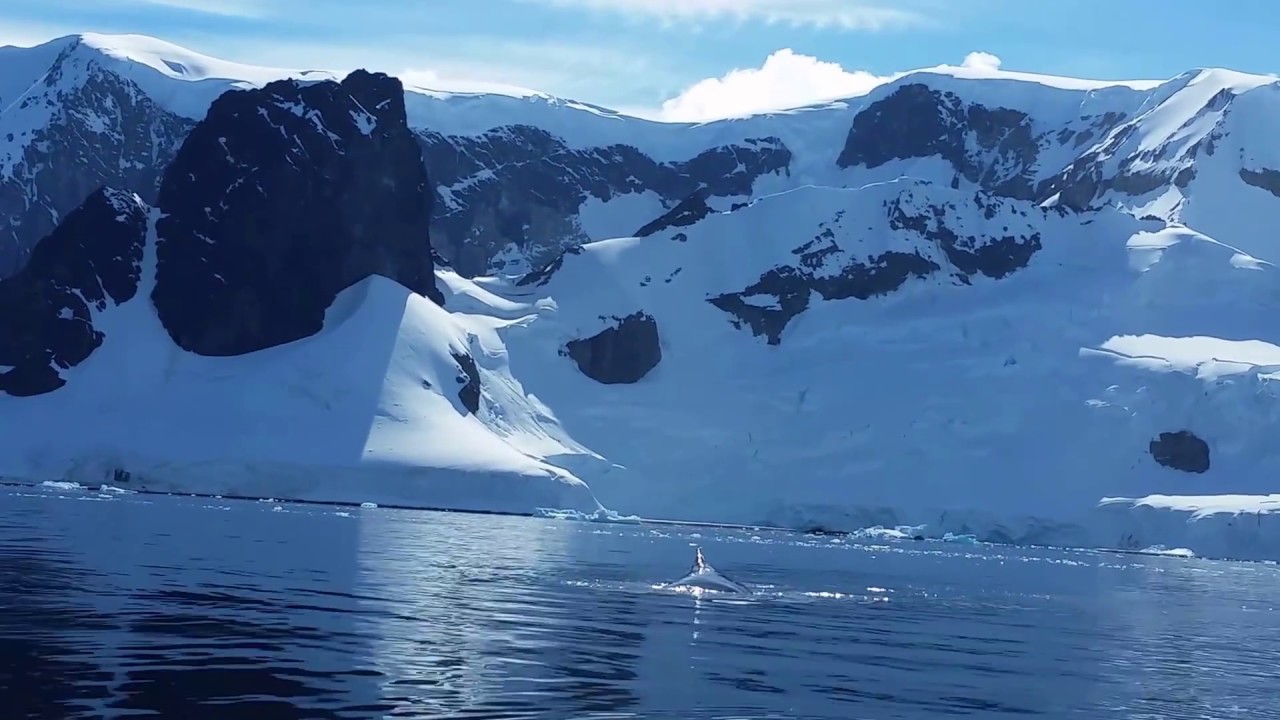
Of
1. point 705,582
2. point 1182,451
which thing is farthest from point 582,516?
point 705,582

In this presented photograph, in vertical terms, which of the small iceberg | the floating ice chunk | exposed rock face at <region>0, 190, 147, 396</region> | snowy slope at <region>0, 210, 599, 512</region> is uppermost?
exposed rock face at <region>0, 190, 147, 396</region>

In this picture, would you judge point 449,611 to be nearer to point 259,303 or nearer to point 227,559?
point 227,559

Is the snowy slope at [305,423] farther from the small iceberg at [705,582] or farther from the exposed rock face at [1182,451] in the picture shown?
the small iceberg at [705,582]

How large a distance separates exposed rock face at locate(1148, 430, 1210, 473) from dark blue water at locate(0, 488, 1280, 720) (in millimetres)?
102044

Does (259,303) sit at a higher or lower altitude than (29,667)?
higher

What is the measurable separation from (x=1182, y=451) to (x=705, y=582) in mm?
131641

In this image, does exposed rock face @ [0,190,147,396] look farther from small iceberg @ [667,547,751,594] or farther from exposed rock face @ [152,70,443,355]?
small iceberg @ [667,547,751,594]

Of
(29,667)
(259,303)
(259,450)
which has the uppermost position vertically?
(259,303)

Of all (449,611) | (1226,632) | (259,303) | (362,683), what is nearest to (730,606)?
(449,611)

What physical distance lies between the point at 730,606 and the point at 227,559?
18.8 meters

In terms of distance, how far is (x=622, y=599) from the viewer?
5288 cm

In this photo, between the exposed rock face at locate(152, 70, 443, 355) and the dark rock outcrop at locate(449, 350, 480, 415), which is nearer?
the dark rock outcrop at locate(449, 350, 480, 415)

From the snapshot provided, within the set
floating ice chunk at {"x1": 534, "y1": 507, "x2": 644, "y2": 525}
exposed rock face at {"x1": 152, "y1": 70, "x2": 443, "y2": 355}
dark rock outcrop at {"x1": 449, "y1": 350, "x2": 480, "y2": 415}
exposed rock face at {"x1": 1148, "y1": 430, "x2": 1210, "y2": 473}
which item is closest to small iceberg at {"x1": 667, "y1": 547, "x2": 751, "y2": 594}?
floating ice chunk at {"x1": 534, "y1": 507, "x2": 644, "y2": 525}

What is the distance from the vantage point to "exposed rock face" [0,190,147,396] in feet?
573
